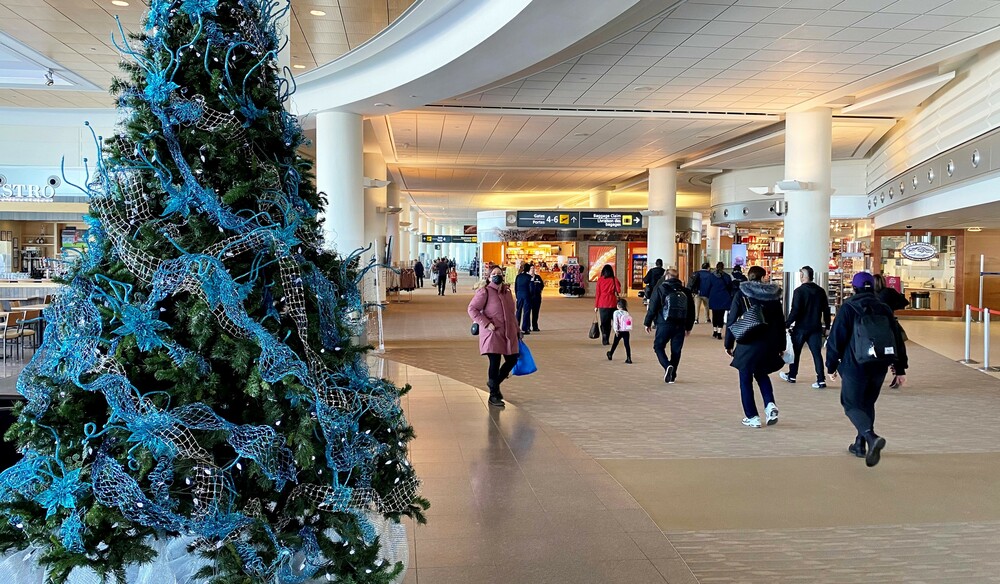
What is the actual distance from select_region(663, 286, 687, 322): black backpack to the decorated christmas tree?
7.47m

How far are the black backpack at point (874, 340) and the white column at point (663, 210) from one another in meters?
17.0

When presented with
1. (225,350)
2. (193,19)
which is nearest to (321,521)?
(225,350)

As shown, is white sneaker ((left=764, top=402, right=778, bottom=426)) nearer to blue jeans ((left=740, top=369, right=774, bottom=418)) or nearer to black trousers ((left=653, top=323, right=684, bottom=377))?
blue jeans ((left=740, top=369, right=774, bottom=418))

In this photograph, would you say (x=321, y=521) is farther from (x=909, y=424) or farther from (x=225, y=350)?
(x=909, y=424)

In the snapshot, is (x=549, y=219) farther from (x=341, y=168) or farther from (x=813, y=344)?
(x=813, y=344)

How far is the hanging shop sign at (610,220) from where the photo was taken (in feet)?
89.3

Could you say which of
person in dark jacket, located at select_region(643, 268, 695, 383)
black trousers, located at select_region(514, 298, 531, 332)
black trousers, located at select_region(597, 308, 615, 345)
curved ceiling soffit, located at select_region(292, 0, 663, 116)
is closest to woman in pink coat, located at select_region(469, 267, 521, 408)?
person in dark jacket, located at select_region(643, 268, 695, 383)

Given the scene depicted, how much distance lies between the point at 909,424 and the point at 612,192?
25.8m

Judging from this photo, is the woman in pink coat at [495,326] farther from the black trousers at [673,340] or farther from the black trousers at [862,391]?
the black trousers at [862,391]

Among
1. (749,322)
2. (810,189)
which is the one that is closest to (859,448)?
(749,322)

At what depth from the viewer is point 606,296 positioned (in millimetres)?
12641

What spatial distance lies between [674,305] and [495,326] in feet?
9.58

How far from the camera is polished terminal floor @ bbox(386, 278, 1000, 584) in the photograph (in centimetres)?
374

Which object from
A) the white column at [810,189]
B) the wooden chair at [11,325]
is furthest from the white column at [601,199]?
the wooden chair at [11,325]
